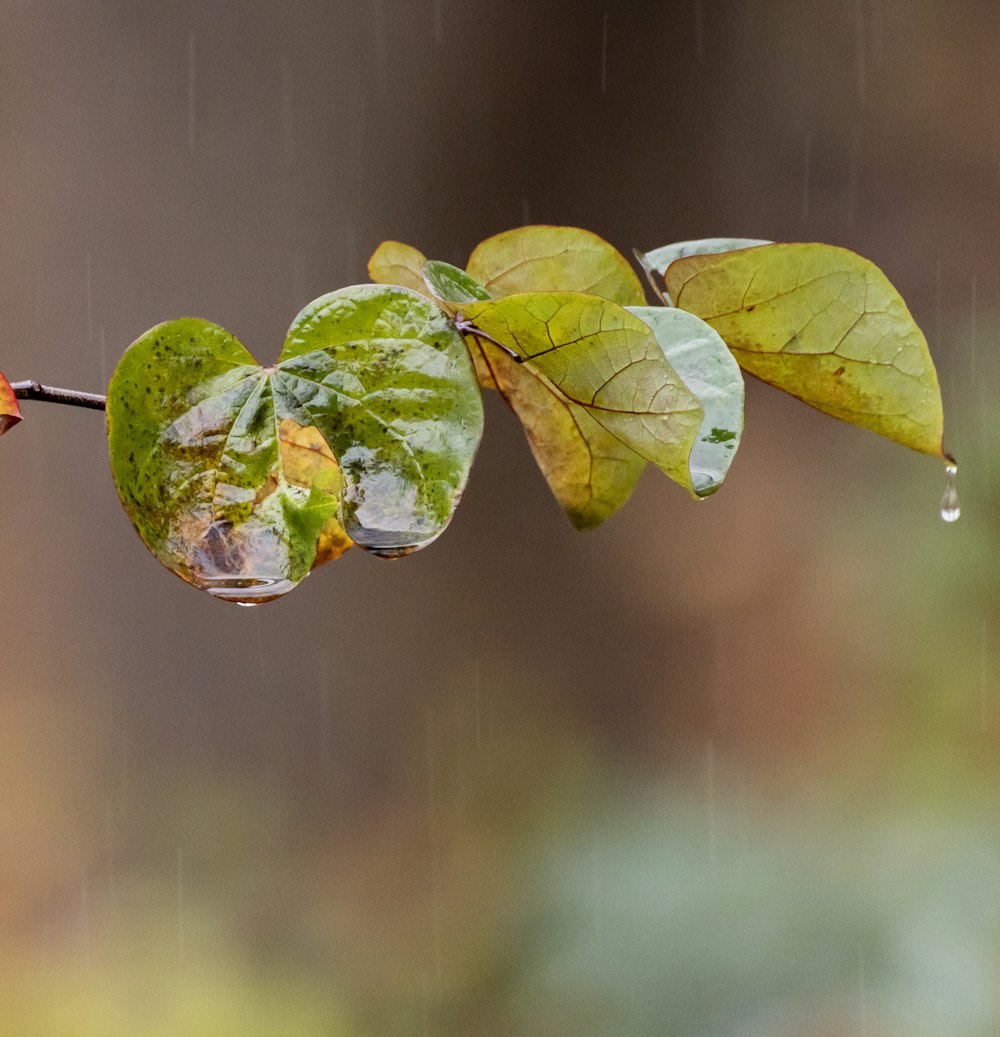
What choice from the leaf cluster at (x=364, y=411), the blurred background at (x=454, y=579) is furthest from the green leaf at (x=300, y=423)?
the blurred background at (x=454, y=579)

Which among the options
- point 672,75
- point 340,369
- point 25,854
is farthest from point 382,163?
point 340,369

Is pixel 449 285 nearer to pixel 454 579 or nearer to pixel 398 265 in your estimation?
pixel 398 265

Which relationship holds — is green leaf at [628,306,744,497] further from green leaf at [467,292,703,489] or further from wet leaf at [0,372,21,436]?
wet leaf at [0,372,21,436]

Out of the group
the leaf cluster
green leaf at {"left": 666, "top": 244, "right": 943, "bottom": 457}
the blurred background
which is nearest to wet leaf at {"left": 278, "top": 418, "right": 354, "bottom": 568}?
the leaf cluster

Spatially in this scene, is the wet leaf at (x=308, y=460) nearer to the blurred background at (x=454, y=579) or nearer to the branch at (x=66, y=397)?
the branch at (x=66, y=397)

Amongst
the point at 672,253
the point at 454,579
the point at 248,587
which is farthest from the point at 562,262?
the point at 454,579

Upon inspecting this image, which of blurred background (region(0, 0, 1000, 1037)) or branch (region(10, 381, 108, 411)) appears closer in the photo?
branch (region(10, 381, 108, 411))
